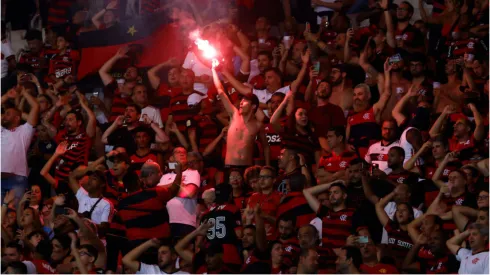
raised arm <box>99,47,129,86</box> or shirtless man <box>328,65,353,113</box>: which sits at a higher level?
shirtless man <box>328,65,353,113</box>

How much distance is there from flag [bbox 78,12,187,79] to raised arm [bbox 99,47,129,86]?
19 centimetres

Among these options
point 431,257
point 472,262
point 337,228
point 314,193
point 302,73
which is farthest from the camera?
point 302,73

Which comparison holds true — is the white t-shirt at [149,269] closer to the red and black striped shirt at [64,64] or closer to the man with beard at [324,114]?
the man with beard at [324,114]

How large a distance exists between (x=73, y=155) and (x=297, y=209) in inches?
154

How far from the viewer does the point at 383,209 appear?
49.5 ft

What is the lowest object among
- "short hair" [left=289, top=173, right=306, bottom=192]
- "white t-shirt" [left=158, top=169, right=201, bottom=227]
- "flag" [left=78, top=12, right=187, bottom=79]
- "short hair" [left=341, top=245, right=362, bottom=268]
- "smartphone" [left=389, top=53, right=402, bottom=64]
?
"flag" [left=78, top=12, right=187, bottom=79]

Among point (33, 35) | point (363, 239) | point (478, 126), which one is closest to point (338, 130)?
point (478, 126)

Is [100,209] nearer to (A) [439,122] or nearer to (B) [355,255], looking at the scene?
(B) [355,255]

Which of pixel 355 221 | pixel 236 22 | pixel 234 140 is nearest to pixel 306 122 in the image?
pixel 234 140

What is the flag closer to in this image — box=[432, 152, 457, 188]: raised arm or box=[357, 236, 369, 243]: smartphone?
box=[432, 152, 457, 188]: raised arm

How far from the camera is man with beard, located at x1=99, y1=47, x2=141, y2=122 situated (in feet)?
62.2

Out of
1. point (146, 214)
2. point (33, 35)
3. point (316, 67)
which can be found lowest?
point (33, 35)

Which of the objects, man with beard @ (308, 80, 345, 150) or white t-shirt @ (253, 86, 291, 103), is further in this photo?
white t-shirt @ (253, 86, 291, 103)

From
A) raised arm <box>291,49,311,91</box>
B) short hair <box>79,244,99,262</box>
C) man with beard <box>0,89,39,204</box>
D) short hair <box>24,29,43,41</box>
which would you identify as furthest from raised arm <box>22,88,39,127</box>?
raised arm <box>291,49,311,91</box>
